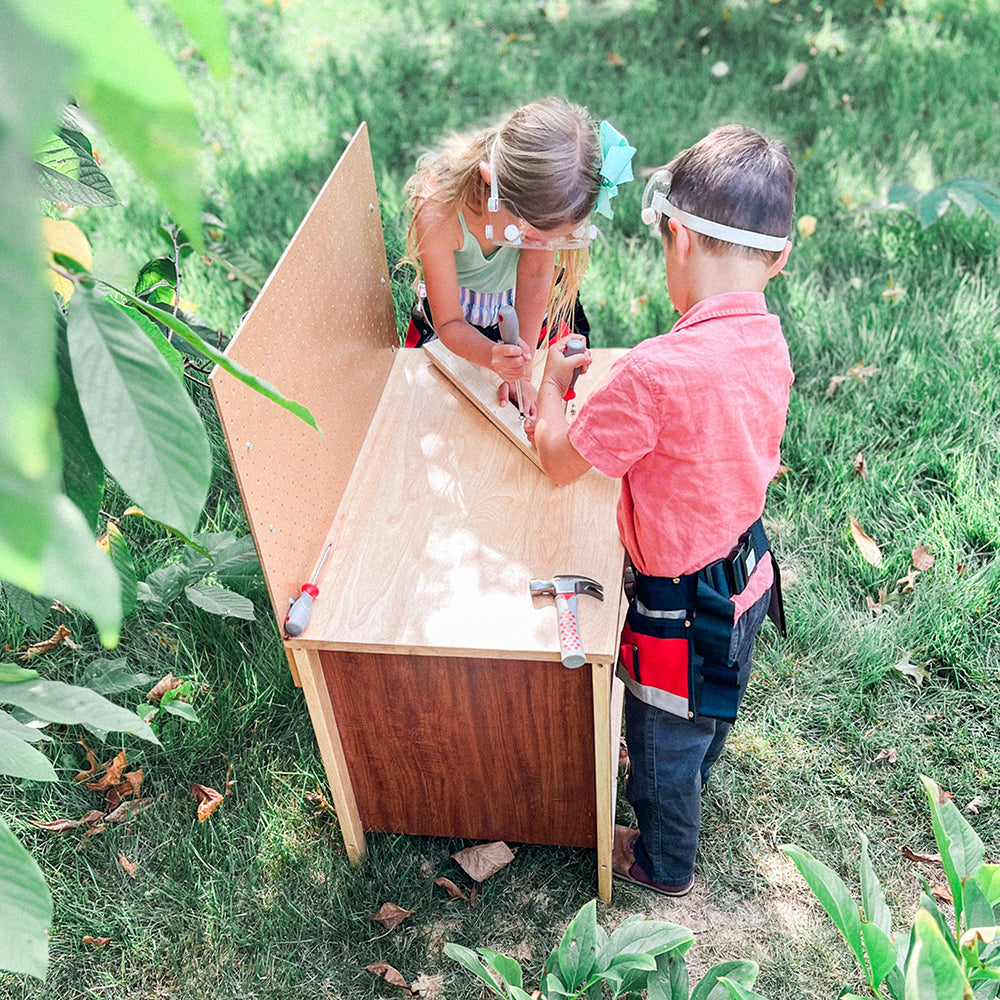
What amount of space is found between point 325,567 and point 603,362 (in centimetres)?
96

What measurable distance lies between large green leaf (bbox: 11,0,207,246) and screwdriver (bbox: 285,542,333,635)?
1473 mm

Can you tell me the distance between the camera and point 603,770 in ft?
6.21

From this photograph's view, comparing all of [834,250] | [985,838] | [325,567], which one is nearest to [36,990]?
[325,567]

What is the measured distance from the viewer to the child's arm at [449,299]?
2.24 metres

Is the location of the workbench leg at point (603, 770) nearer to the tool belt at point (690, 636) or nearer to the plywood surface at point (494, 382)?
the tool belt at point (690, 636)

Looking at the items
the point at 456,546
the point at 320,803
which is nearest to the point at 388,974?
the point at 320,803

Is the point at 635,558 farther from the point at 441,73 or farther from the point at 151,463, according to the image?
the point at 441,73

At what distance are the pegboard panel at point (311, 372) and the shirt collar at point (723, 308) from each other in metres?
0.63

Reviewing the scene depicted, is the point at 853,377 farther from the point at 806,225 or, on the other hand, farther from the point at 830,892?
the point at 830,892

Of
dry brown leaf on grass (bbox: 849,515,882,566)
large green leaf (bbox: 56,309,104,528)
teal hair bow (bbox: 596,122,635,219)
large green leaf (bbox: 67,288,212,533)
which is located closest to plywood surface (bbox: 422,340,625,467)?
teal hair bow (bbox: 596,122,635,219)

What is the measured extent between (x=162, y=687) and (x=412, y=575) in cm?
98

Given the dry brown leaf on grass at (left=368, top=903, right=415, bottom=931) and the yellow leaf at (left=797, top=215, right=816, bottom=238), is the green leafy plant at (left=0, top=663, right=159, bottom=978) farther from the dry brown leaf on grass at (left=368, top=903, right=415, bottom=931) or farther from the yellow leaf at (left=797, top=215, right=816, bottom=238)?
the yellow leaf at (left=797, top=215, right=816, bottom=238)

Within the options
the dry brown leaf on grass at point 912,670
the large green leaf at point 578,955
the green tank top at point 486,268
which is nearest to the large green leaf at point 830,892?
the large green leaf at point 578,955

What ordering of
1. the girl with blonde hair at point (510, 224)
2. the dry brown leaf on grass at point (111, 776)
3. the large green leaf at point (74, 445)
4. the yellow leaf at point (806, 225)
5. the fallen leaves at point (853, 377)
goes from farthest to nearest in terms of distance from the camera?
the yellow leaf at point (806, 225)
the fallen leaves at point (853, 377)
the dry brown leaf on grass at point (111, 776)
the girl with blonde hair at point (510, 224)
the large green leaf at point (74, 445)
